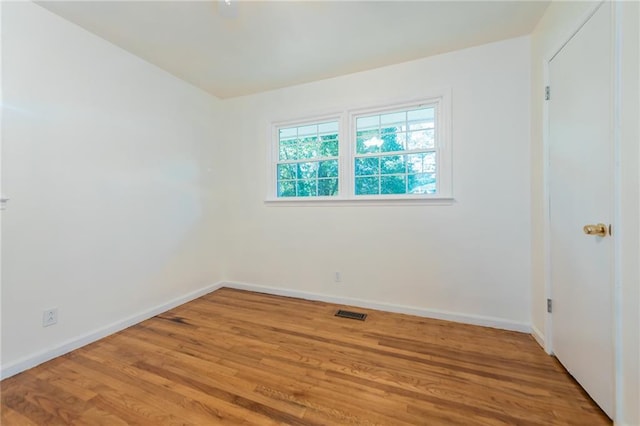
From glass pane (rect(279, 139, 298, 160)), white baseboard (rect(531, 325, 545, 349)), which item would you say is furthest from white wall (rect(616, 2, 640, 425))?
glass pane (rect(279, 139, 298, 160))

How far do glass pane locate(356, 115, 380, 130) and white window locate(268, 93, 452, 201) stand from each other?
10mm

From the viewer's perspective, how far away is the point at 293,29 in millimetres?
2062

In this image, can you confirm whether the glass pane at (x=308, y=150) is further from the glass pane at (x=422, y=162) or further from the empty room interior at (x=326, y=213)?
the glass pane at (x=422, y=162)

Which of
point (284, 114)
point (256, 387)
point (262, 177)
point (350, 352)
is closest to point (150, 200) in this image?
point (262, 177)

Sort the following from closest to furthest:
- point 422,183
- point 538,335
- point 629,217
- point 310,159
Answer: point 629,217 → point 538,335 → point 422,183 → point 310,159

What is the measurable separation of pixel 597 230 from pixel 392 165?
1.64 m

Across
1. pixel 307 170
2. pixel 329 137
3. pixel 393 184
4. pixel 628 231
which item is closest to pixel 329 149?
pixel 329 137

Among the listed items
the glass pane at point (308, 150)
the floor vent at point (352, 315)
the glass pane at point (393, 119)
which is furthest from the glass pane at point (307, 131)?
the floor vent at point (352, 315)

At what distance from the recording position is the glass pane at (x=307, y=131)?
3047mm

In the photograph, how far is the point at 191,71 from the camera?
2727 millimetres

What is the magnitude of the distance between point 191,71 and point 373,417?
136 inches

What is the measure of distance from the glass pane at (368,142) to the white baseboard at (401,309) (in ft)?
5.53

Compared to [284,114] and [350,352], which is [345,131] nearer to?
[284,114]

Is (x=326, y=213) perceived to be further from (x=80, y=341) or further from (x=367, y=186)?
(x=80, y=341)
